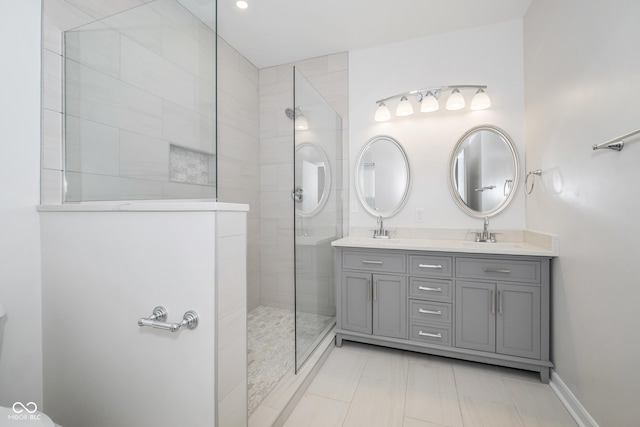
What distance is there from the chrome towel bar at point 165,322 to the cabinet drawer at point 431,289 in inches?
60.9

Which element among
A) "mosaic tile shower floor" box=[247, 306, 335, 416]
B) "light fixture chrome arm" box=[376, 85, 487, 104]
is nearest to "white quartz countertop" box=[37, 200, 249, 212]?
"mosaic tile shower floor" box=[247, 306, 335, 416]

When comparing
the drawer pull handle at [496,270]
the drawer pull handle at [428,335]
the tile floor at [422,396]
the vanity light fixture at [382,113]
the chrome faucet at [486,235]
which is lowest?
the tile floor at [422,396]

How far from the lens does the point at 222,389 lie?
3.04 ft

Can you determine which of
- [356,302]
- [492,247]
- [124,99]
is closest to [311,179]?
[356,302]

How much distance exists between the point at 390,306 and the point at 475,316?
0.56 m

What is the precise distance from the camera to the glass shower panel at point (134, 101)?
1262 mm

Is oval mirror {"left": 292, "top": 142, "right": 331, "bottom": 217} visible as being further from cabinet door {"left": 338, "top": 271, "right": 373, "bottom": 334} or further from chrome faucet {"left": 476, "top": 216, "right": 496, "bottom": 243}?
chrome faucet {"left": 476, "top": 216, "right": 496, "bottom": 243}

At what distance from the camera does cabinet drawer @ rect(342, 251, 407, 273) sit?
204 centimetres

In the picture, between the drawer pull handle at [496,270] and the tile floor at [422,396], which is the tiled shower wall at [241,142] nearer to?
the tile floor at [422,396]

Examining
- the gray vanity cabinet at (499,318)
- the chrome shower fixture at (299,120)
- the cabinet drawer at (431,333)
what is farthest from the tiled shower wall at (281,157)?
the gray vanity cabinet at (499,318)

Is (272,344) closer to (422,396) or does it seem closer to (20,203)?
(422,396)

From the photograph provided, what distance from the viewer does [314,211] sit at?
2.01 meters

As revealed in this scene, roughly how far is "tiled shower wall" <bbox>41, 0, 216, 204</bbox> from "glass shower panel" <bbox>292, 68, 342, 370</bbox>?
0.63 metres

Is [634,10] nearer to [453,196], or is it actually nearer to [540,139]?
[540,139]
